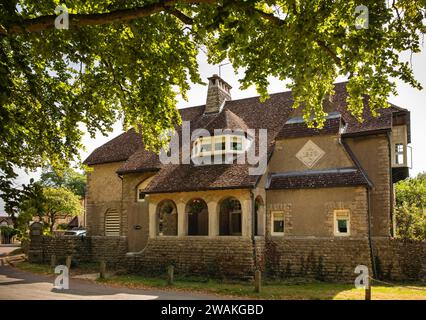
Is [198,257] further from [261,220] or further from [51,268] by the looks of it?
[51,268]

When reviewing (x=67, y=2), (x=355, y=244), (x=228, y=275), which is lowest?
(x=228, y=275)

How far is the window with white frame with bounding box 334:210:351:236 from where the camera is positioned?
19.6 metres

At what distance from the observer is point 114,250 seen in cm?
2622

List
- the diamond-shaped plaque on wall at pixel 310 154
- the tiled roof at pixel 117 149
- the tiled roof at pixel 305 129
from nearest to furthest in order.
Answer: the tiled roof at pixel 305 129, the diamond-shaped plaque on wall at pixel 310 154, the tiled roof at pixel 117 149

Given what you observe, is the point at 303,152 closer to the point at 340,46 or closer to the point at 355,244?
the point at 355,244

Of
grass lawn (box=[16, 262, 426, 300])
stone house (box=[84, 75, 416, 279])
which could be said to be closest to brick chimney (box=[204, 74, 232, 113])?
stone house (box=[84, 75, 416, 279])

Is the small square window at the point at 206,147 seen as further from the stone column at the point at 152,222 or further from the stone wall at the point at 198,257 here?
the stone wall at the point at 198,257

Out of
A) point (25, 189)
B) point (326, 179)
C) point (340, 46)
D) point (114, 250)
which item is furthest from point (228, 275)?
point (25, 189)

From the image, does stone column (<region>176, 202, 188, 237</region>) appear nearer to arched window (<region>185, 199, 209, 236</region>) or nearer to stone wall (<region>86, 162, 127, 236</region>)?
arched window (<region>185, 199, 209, 236</region>)

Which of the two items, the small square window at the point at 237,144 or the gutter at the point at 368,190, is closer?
the gutter at the point at 368,190

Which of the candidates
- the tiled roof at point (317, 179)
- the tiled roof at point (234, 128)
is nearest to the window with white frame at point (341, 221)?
the tiled roof at point (317, 179)

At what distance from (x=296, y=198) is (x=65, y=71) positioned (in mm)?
13013

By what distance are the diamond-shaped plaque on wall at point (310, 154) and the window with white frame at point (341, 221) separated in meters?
2.91

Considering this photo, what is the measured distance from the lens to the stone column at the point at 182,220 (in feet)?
70.2
